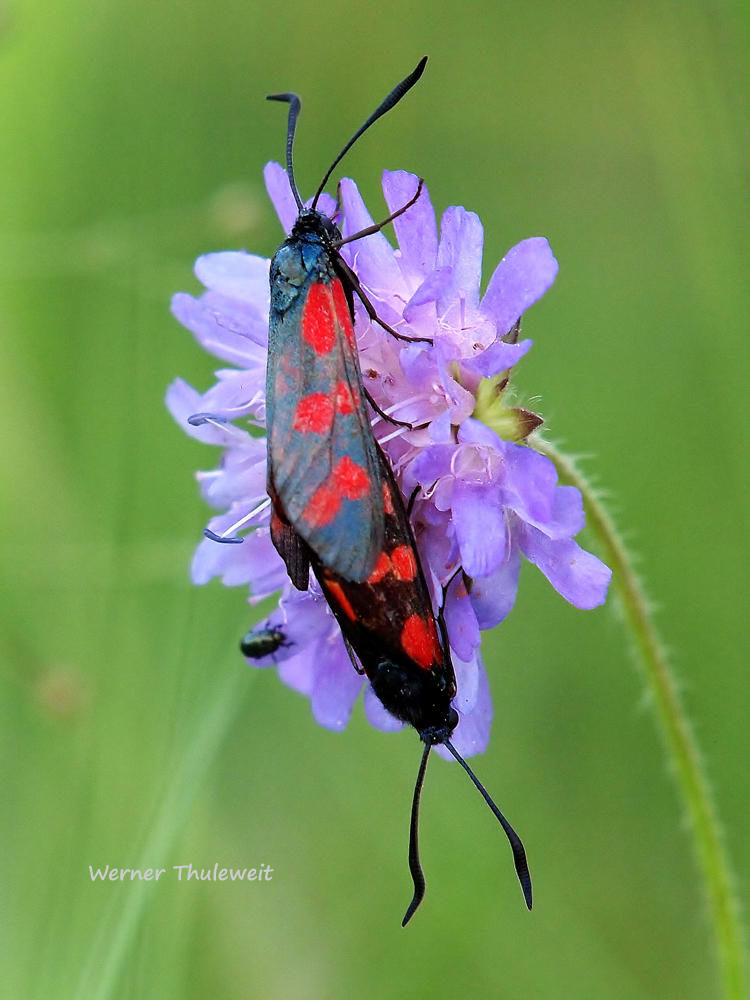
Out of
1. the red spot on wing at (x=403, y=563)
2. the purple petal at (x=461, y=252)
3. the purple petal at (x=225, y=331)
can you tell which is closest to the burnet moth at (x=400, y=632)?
the red spot on wing at (x=403, y=563)

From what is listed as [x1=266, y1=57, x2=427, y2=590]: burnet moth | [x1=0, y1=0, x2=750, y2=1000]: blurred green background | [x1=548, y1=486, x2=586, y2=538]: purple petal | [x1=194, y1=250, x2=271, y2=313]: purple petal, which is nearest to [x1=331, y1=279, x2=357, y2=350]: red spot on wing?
[x1=266, y1=57, x2=427, y2=590]: burnet moth

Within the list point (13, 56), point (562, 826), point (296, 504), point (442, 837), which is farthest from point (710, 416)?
point (13, 56)

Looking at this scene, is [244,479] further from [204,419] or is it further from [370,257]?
[370,257]

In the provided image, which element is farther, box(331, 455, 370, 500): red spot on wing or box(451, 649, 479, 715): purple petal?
box(451, 649, 479, 715): purple petal

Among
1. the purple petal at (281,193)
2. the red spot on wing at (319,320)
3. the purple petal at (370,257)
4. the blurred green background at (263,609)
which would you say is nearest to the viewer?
the red spot on wing at (319,320)

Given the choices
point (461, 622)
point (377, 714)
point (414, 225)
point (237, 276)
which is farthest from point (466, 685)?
point (237, 276)

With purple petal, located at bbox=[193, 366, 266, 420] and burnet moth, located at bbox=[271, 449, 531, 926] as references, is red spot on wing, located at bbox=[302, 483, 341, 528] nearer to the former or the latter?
burnet moth, located at bbox=[271, 449, 531, 926]

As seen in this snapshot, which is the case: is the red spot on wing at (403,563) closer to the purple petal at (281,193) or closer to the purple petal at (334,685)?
the purple petal at (334,685)
